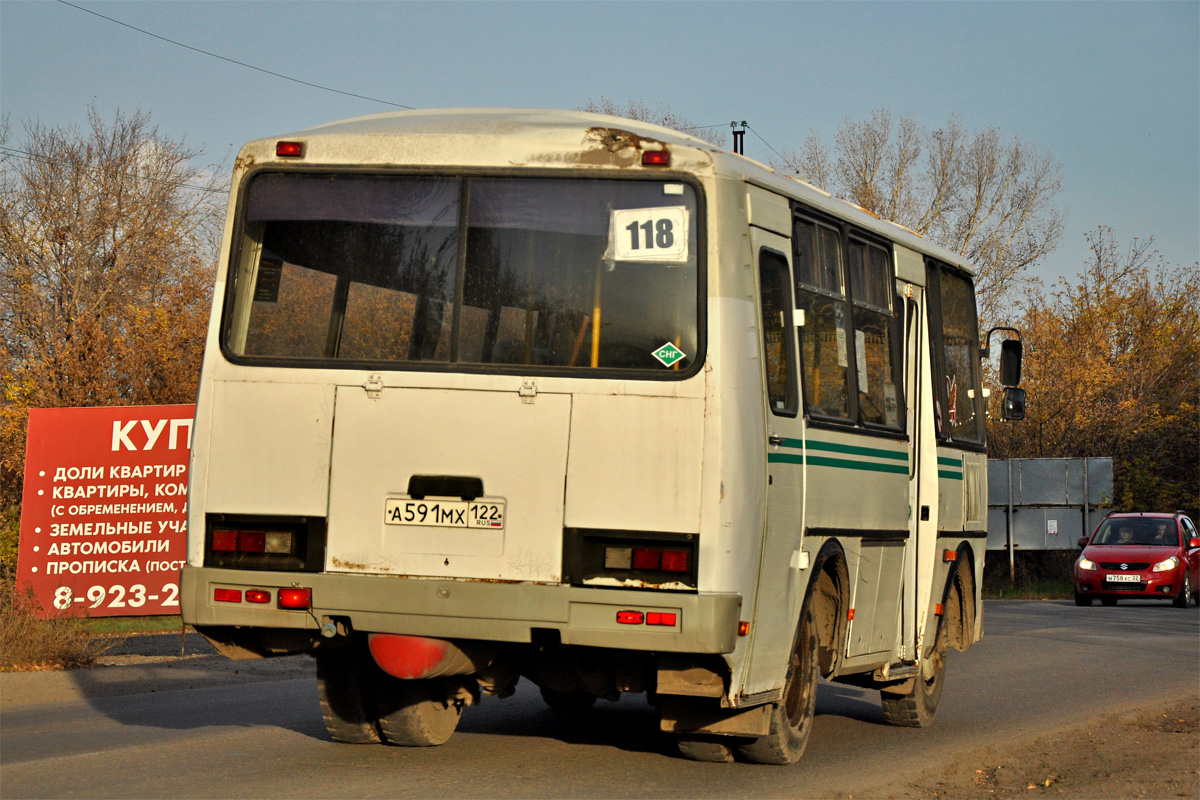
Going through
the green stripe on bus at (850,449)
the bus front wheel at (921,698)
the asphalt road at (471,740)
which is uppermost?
the green stripe on bus at (850,449)

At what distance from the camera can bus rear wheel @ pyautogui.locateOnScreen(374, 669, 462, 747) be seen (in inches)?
336

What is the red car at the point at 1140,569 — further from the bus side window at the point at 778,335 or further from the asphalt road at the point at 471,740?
the bus side window at the point at 778,335

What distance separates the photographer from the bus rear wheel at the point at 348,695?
8.34 metres

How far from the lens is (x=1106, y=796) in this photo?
25.7 ft

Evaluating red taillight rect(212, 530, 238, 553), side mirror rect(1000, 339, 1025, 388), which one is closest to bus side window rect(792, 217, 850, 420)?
red taillight rect(212, 530, 238, 553)

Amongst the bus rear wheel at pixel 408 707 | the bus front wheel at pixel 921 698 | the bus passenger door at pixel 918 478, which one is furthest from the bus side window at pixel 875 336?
the bus rear wheel at pixel 408 707

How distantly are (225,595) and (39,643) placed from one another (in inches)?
304

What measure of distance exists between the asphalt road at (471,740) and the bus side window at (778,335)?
193 centimetres

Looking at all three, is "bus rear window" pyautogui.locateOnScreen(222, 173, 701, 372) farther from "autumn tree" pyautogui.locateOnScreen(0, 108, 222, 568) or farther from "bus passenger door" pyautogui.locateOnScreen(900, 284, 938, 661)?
"autumn tree" pyautogui.locateOnScreen(0, 108, 222, 568)

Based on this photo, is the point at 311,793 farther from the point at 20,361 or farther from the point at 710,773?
the point at 20,361

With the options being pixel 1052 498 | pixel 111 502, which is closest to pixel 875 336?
pixel 111 502

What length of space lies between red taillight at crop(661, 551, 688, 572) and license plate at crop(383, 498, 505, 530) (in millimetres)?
784

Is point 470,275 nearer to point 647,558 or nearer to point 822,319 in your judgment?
point 647,558

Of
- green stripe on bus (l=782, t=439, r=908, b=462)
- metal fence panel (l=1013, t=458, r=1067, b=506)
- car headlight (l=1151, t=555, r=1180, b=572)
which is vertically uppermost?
metal fence panel (l=1013, t=458, r=1067, b=506)
